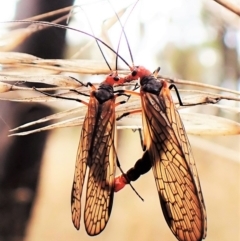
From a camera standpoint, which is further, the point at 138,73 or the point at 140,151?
the point at 140,151

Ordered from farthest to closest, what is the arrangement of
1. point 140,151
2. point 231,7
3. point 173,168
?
point 140,151 < point 231,7 < point 173,168

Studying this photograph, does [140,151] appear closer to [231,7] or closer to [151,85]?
[151,85]

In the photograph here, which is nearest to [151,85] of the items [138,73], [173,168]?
[138,73]

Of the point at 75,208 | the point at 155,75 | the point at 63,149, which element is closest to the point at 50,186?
the point at 63,149

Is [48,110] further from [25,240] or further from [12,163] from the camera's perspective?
[25,240]

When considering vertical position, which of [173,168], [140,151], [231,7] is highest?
[231,7]

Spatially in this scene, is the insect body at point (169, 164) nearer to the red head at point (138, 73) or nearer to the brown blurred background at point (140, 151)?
the red head at point (138, 73)

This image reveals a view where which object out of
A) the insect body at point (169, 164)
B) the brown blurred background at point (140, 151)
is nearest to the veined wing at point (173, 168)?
the insect body at point (169, 164)
